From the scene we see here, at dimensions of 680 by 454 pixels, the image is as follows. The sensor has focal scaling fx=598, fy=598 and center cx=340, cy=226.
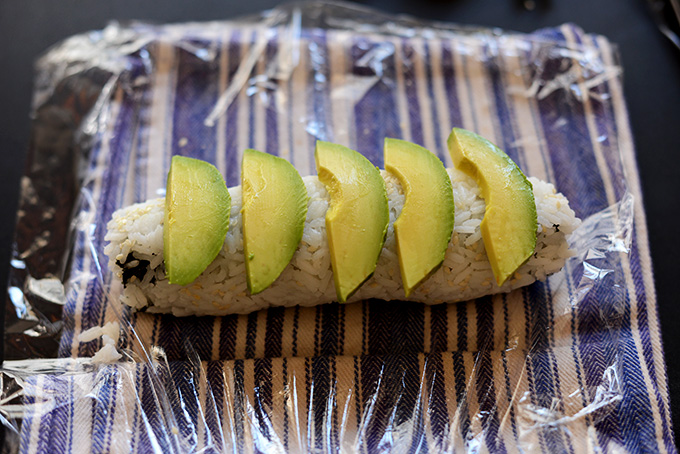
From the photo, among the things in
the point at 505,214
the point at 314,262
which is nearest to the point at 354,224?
the point at 314,262

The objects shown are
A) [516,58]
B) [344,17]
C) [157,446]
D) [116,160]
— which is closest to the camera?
[157,446]

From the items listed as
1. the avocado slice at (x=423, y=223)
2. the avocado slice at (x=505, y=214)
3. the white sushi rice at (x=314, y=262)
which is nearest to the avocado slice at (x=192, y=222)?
the white sushi rice at (x=314, y=262)

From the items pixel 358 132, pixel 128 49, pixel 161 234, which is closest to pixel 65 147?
pixel 128 49

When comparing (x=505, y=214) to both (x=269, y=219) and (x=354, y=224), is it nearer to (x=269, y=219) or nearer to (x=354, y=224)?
(x=354, y=224)

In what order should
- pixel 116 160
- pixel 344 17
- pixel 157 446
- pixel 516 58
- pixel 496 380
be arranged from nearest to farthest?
pixel 157 446 < pixel 496 380 < pixel 116 160 < pixel 516 58 < pixel 344 17

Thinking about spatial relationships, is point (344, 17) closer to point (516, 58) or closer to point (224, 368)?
point (516, 58)

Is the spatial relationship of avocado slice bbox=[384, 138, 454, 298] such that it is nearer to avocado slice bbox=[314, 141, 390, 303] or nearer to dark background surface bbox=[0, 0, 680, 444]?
avocado slice bbox=[314, 141, 390, 303]
